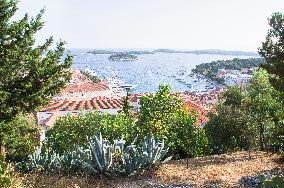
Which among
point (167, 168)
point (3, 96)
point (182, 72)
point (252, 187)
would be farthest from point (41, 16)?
point (182, 72)

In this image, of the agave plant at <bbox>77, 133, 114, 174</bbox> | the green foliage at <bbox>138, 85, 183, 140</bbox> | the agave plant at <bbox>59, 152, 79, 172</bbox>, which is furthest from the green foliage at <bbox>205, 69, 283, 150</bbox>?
the agave plant at <bbox>59, 152, 79, 172</bbox>

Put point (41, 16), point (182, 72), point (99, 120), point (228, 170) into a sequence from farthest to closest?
point (182, 72) → point (99, 120) → point (41, 16) → point (228, 170)

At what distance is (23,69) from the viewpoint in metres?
13.4

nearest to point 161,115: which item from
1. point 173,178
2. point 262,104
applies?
point 262,104

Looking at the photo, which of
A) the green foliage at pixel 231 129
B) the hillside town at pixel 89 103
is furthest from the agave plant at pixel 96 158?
the hillside town at pixel 89 103

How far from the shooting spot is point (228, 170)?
1166cm

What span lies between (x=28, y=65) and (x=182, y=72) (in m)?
175

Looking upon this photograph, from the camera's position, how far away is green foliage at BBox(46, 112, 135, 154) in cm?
2069

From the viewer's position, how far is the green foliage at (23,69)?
510 inches

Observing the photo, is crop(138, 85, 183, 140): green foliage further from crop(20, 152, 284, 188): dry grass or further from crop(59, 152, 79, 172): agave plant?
crop(59, 152, 79, 172): agave plant

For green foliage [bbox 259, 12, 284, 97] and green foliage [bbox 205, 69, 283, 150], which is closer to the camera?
green foliage [bbox 259, 12, 284, 97]

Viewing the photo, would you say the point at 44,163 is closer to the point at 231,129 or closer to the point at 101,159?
the point at 101,159

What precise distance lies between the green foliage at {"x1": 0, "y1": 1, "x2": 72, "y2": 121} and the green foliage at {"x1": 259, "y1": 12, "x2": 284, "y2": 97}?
6037 mm

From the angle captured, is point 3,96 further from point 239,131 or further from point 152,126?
point 239,131
